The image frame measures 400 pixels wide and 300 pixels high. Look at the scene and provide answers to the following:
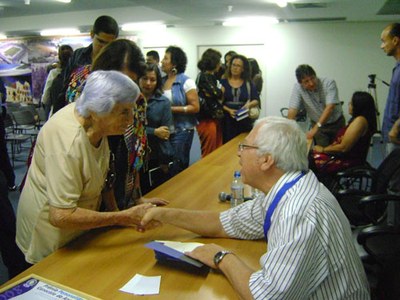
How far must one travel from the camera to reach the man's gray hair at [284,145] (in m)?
1.15

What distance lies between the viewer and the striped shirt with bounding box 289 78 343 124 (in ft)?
13.2

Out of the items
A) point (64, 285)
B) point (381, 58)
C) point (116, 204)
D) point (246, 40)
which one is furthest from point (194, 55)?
point (64, 285)

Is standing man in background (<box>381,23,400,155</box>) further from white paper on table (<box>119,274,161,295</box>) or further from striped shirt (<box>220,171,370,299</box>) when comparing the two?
white paper on table (<box>119,274,161,295</box>)

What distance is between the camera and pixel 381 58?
7.88 meters

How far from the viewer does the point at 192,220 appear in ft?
5.14

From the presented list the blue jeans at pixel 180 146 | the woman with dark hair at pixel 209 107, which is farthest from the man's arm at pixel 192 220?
the woman with dark hair at pixel 209 107

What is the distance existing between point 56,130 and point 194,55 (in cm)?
787

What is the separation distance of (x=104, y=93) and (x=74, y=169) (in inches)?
11.3

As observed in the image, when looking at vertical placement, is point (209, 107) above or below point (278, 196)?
above

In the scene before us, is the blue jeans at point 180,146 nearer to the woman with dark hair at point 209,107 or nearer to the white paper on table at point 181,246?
the woman with dark hair at point 209,107

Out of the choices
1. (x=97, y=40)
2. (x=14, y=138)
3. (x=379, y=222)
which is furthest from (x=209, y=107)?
(x=14, y=138)

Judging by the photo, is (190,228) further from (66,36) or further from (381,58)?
(66,36)

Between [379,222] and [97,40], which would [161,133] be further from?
[379,222]

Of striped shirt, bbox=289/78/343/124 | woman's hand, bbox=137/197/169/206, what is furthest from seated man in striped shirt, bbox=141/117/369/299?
striped shirt, bbox=289/78/343/124
